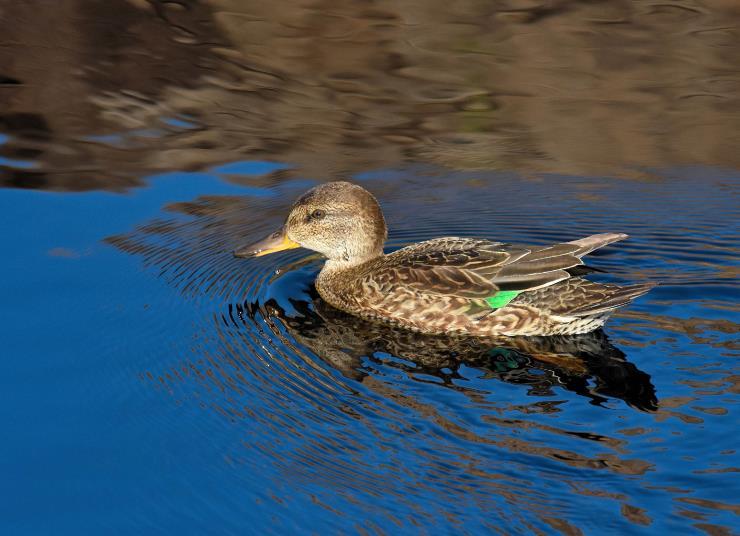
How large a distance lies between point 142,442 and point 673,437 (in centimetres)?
266

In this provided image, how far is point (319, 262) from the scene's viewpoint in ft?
28.5

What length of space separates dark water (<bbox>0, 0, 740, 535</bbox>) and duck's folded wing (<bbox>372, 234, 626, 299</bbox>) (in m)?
0.39

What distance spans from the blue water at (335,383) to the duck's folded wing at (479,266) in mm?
426

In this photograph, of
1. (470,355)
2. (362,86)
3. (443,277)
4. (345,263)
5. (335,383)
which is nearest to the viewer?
(335,383)

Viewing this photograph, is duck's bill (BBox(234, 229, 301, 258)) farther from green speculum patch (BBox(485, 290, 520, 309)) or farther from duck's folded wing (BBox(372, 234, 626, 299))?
green speculum patch (BBox(485, 290, 520, 309))

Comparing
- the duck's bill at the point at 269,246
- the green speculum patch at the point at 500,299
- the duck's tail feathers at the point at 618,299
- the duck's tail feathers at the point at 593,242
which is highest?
the duck's tail feathers at the point at 593,242

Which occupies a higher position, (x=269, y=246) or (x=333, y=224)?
(x=333, y=224)

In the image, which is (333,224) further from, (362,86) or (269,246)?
(362,86)

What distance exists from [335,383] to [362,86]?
203 inches

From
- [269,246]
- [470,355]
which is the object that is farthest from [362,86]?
[470,355]

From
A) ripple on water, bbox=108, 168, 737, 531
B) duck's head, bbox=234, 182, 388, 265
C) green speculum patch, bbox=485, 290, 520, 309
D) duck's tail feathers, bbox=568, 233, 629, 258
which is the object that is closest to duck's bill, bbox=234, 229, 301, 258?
duck's head, bbox=234, 182, 388, 265

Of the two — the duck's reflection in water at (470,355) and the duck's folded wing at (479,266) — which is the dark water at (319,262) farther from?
the duck's folded wing at (479,266)

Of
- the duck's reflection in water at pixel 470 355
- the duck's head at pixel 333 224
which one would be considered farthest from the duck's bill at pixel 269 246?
the duck's reflection in water at pixel 470 355

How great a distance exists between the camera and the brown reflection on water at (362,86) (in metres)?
9.57
